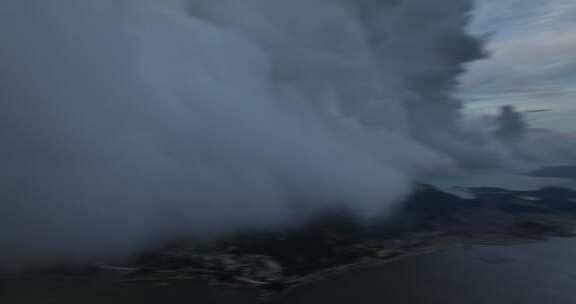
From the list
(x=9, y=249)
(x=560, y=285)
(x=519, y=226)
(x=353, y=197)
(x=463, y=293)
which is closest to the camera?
(x=463, y=293)

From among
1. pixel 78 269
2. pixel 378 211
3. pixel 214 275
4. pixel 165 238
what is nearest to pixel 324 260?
pixel 214 275

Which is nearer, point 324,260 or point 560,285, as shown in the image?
point 560,285

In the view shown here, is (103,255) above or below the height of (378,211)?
below

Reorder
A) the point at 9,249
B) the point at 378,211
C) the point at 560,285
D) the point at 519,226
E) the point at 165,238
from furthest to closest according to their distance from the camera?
the point at 378,211 < the point at 519,226 < the point at 165,238 < the point at 9,249 < the point at 560,285

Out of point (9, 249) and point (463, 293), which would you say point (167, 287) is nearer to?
point (9, 249)

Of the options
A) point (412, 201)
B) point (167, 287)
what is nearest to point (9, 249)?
point (167, 287)

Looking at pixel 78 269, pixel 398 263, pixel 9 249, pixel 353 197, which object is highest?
pixel 353 197
